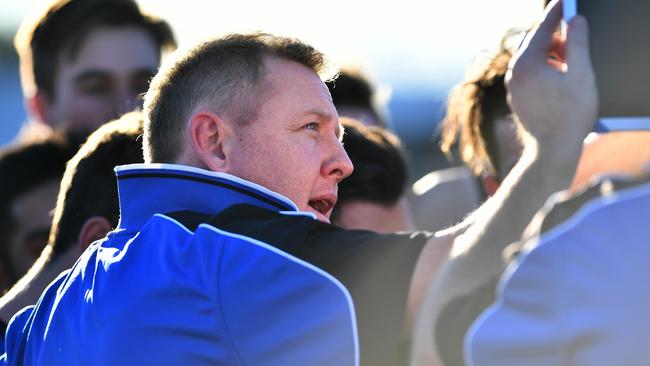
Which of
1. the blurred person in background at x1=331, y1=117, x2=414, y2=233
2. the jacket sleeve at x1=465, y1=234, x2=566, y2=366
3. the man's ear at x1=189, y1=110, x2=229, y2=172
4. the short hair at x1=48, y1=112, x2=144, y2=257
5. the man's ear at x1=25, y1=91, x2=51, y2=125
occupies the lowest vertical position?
the blurred person in background at x1=331, y1=117, x2=414, y2=233

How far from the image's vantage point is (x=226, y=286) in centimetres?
211

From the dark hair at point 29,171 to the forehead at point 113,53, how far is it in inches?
19.2

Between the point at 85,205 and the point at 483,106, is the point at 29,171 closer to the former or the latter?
the point at 85,205

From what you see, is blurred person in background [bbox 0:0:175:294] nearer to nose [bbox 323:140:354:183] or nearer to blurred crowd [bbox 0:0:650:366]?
blurred crowd [bbox 0:0:650:366]

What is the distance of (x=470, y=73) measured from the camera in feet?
11.4

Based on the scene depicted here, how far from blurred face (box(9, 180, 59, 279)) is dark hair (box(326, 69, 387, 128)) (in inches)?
53.7

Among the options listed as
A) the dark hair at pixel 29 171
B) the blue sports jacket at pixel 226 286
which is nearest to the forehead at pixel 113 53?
the dark hair at pixel 29 171

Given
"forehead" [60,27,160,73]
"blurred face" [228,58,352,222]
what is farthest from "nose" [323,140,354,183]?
"forehead" [60,27,160,73]

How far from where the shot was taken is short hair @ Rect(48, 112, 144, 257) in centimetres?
308

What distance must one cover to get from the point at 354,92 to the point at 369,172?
4.02ft

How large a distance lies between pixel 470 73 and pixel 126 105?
1338mm

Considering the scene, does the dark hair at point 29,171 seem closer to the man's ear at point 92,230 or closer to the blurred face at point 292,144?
the man's ear at point 92,230

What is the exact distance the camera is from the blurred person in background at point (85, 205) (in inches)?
119

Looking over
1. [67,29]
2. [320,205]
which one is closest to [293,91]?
[320,205]
